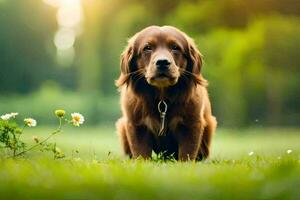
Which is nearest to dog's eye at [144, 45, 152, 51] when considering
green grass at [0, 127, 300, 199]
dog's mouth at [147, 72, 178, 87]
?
→ dog's mouth at [147, 72, 178, 87]

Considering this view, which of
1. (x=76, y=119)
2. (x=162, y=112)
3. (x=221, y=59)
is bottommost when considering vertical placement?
(x=76, y=119)

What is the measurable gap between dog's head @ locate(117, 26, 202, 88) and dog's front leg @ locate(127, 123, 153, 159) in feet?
1.36

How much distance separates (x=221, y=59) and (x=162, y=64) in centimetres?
918

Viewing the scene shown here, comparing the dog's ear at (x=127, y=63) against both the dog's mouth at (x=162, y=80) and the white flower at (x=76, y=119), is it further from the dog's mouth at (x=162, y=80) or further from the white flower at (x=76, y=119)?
the white flower at (x=76, y=119)

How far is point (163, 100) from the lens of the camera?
246 inches

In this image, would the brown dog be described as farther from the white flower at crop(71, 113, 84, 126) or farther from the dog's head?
the white flower at crop(71, 113, 84, 126)

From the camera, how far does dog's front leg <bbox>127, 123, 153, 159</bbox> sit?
20.4 feet

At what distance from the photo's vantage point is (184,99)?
619 centimetres

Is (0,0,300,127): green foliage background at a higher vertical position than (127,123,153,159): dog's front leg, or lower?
higher

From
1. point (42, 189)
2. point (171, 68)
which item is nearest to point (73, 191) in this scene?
point (42, 189)

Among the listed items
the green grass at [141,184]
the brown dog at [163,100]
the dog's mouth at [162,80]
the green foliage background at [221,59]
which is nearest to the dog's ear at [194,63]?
the brown dog at [163,100]

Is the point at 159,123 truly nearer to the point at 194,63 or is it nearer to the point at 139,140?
the point at 139,140

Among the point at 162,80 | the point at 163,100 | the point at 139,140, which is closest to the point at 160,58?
the point at 162,80

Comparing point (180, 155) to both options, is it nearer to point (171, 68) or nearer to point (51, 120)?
point (171, 68)
